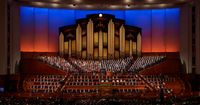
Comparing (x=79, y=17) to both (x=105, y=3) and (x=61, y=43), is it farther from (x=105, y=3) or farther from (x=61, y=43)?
(x=105, y=3)

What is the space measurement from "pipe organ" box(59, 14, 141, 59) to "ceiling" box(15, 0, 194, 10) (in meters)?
1.07

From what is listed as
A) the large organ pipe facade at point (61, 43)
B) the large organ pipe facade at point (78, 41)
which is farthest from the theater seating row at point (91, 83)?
the large organ pipe facade at point (61, 43)

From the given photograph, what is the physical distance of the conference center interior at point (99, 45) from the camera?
28984 millimetres

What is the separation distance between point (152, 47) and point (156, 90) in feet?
31.8

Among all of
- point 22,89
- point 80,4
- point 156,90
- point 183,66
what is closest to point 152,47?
point 183,66

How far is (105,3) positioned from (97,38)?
288 centimetres

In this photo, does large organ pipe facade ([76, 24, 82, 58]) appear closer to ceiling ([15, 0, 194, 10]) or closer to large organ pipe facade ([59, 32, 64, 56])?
large organ pipe facade ([59, 32, 64, 56])

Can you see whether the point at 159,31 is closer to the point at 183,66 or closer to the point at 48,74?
the point at 183,66

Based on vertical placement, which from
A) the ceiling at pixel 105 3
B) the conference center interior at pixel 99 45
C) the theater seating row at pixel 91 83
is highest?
the ceiling at pixel 105 3

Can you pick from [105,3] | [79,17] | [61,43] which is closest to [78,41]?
[61,43]

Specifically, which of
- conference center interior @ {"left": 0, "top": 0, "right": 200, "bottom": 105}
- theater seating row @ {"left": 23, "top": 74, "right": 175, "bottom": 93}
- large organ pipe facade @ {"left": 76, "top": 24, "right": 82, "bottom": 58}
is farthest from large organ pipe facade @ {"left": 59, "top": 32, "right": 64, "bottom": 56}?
theater seating row @ {"left": 23, "top": 74, "right": 175, "bottom": 93}

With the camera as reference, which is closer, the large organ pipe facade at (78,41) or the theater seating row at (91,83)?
the theater seating row at (91,83)

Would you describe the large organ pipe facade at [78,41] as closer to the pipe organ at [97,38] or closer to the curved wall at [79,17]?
the pipe organ at [97,38]

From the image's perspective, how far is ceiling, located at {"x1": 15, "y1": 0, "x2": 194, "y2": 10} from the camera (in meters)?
33.0
